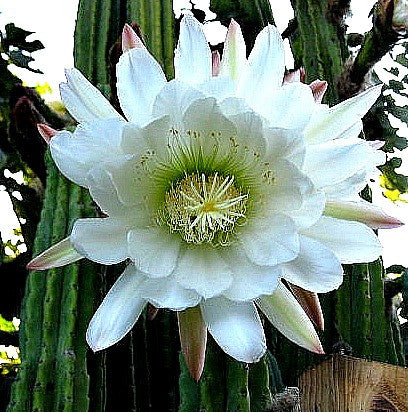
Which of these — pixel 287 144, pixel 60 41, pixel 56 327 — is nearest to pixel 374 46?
pixel 287 144

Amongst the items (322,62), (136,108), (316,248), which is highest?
(322,62)

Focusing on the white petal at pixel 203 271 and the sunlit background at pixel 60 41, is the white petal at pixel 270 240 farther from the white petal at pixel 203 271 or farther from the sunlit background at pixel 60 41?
the sunlit background at pixel 60 41

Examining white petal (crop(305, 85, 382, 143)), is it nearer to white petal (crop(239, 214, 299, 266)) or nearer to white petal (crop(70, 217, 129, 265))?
white petal (crop(239, 214, 299, 266))

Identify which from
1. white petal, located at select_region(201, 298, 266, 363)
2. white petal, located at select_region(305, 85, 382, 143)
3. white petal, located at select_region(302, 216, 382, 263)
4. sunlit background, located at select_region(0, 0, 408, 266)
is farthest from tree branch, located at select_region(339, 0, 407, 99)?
white petal, located at select_region(201, 298, 266, 363)

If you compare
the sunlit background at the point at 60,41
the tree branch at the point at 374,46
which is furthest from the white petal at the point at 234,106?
the tree branch at the point at 374,46

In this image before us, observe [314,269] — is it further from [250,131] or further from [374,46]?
[374,46]

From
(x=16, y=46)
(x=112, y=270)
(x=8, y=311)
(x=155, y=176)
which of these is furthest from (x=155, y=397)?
(x=16, y=46)

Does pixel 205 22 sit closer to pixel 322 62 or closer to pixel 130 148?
pixel 322 62

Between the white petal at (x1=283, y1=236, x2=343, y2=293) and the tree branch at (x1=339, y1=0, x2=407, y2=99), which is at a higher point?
the tree branch at (x1=339, y1=0, x2=407, y2=99)
